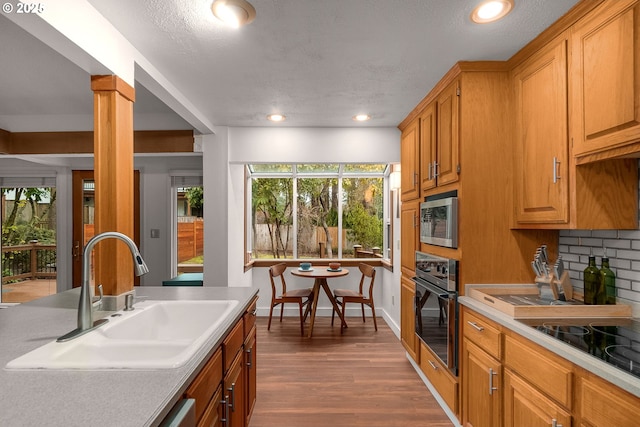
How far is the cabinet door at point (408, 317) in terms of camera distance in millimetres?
3039

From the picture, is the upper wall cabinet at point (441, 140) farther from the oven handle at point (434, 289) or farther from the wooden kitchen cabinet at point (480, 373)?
the wooden kitchen cabinet at point (480, 373)

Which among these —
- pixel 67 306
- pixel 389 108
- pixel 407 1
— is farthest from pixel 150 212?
pixel 407 1

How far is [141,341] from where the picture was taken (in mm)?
1467

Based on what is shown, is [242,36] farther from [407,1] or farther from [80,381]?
[80,381]

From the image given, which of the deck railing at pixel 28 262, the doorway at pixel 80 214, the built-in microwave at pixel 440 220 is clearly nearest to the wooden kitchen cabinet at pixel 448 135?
the built-in microwave at pixel 440 220

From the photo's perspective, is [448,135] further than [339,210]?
No

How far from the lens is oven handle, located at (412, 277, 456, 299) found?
2254 mm

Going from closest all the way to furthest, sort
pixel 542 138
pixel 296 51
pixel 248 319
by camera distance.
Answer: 1. pixel 542 138
2. pixel 296 51
3. pixel 248 319

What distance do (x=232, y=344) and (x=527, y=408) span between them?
4.58 ft

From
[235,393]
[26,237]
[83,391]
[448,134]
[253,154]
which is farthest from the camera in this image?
[26,237]

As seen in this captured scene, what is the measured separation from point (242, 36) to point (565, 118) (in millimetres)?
1722

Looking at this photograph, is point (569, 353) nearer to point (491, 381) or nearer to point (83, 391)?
point (491, 381)

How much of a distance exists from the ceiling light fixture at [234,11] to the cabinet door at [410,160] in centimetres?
187

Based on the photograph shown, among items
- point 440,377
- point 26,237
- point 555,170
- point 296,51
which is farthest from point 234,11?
point 26,237
